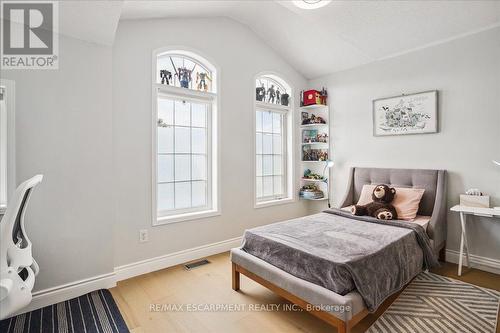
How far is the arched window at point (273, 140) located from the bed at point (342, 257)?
1.24 m

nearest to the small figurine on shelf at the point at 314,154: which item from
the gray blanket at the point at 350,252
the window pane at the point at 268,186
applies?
the window pane at the point at 268,186

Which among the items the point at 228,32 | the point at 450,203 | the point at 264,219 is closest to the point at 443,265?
the point at 450,203

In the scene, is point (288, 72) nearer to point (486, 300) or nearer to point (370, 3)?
point (370, 3)

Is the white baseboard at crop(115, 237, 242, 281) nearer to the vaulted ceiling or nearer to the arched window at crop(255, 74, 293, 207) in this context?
the arched window at crop(255, 74, 293, 207)

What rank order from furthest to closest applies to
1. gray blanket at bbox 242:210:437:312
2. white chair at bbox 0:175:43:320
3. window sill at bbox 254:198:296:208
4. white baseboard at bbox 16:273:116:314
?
1. window sill at bbox 254:198:296:208
2. white baseboard at bbox 16:273:116:314
3. gray blanket at bbox 242:210:437:312
4. white chair at bbox 0:175:43:320

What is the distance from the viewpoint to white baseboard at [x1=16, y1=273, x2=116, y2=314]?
2148mm

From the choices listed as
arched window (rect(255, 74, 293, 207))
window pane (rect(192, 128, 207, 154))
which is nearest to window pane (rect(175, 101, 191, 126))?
window pane (rect(192, 128, 207, 154))

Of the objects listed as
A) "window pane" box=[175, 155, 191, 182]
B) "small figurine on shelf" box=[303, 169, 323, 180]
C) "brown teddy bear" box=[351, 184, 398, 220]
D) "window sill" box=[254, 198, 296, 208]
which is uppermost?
"window pane" box=[175, 155, 191, 182]

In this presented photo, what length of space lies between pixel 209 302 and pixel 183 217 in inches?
43.6

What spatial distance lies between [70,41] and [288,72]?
9.69 feet

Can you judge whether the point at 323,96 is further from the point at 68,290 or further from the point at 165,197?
the point at 68,290

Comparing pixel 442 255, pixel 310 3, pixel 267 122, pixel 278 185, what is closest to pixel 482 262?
pixel 442 255

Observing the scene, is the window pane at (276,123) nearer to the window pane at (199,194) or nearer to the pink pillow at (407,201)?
the window pane at (199,194)

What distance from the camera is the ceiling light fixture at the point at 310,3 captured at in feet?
8.09
